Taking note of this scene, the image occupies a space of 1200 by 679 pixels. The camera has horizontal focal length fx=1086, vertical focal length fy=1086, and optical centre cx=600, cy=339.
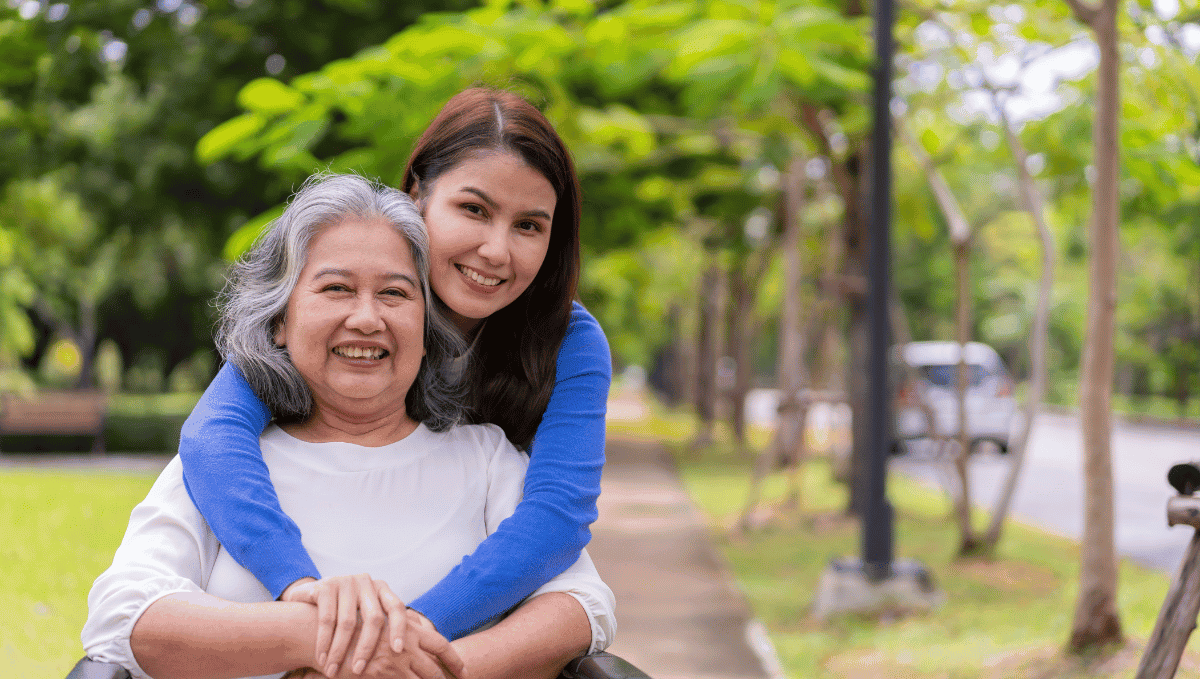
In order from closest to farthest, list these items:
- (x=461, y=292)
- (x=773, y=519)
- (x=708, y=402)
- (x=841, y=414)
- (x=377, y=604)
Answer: (x=377, y=604) < (x=461, y=292) < (x=773, y=519) < (x=841, y=414) < (x=708, y=402)

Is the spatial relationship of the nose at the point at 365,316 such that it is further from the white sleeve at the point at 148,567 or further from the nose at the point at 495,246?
the white sleeve at the point at 148,567

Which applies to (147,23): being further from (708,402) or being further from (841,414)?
(708,402)

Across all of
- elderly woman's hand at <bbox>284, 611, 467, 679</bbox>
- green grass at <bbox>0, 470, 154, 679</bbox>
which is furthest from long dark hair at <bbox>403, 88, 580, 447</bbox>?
green grass at <bbox>0, 470, 154, 679</bbox>

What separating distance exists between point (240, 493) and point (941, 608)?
507 centimetres

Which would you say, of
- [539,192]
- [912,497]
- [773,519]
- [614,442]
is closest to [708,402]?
[614,442]

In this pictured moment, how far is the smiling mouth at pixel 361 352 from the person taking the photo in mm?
1919

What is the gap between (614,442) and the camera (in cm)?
2023

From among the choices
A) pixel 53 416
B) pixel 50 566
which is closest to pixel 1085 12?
pixel 50 566

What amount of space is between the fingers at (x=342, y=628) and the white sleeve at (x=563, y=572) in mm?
389

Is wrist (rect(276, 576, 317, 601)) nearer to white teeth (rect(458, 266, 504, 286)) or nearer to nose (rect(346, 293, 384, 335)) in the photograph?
nose (rect(346, 293, 384, 335))

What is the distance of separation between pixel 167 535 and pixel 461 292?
26.0 inches

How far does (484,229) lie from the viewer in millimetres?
2025

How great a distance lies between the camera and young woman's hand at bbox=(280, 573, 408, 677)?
1642mm

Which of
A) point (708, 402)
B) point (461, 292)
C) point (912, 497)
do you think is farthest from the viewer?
point (708, 402)
